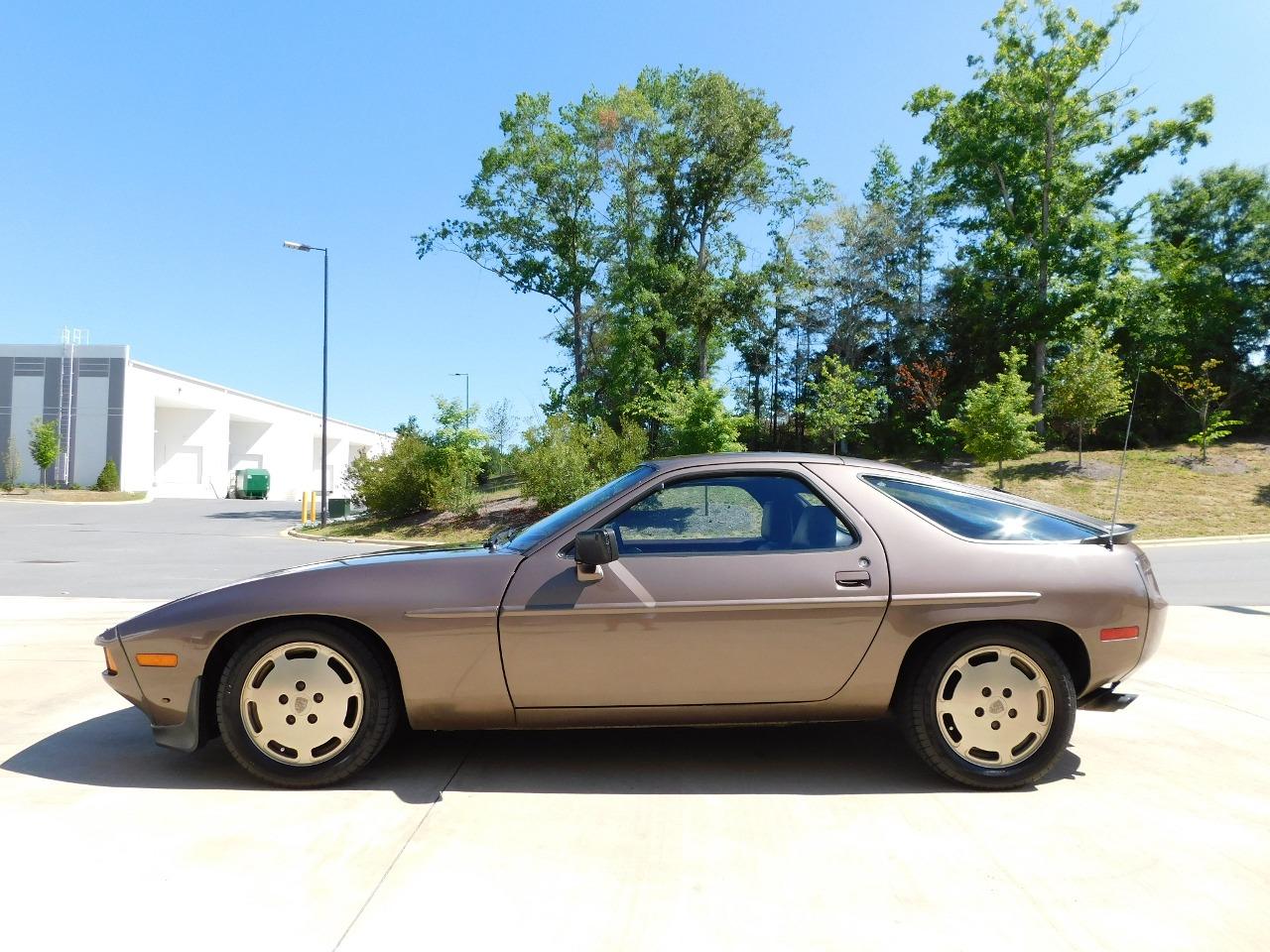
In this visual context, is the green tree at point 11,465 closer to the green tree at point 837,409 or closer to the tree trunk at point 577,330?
the tree trunk at point 577,330

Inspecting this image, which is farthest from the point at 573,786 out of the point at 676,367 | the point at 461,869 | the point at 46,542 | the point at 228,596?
the point at 676,367

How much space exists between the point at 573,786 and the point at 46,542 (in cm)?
1989

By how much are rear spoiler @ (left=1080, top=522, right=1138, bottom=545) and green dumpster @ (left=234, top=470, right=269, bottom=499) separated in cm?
5495

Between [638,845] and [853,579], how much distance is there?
1336 millimetres

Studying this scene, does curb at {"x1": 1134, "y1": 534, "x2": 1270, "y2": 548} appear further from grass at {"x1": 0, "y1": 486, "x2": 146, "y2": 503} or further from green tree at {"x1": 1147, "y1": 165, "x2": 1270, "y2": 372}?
grass at {"x1": 0, "y1": 486, "x2": 146, "y2": 503}

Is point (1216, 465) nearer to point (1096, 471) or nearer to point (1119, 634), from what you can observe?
point (1096, 471)

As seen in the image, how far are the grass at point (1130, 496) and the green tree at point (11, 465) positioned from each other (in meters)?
29.5

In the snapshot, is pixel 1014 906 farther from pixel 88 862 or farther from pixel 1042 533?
pixel 88 862

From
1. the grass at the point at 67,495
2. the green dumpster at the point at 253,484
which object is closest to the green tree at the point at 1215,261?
the green dumpster at the point at 253,484

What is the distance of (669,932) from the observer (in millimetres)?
2354

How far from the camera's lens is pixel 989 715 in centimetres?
346

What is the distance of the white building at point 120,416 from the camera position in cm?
4778

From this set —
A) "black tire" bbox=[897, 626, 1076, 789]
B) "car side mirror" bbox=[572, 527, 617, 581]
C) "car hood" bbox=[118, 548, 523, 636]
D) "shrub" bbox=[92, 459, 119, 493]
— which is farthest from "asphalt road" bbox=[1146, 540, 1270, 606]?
"shrub" bbox=[92, 459, 119, 493]

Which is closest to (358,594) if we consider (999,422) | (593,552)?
(593,552)
